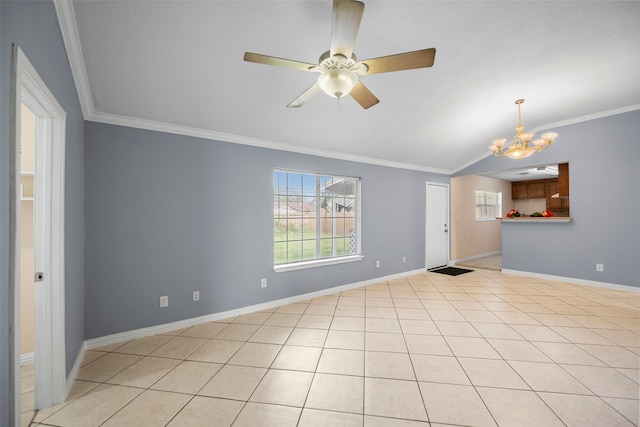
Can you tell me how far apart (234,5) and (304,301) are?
11.2ft

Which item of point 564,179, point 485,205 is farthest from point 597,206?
point 485,205

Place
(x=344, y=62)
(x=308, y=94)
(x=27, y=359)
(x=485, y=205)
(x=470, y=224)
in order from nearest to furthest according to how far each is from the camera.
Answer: (x=344, y=62), (x=308, y=94), (x=27, y=359), (x=470, y=224), (x=485, y=205)

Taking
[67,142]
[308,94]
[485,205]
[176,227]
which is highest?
[308,94]

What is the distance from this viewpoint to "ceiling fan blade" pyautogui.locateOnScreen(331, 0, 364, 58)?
127 centimetres

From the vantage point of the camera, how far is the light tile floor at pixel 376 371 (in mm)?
1646

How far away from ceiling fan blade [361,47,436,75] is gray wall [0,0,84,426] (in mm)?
1635

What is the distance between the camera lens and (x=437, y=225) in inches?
233

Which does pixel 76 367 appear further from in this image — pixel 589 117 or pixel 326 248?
pixel 589 117

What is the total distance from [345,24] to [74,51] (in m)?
1.95

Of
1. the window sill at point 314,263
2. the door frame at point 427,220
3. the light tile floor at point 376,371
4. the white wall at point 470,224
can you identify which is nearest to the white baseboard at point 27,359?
the light tile floor at point 376,371

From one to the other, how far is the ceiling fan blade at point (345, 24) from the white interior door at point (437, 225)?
4800mm

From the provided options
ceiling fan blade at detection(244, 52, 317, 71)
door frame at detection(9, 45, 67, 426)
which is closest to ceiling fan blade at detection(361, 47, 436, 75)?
ceiling fan blade at detection(244, 52, 317, 71)

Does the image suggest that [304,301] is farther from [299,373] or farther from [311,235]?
[299,373]

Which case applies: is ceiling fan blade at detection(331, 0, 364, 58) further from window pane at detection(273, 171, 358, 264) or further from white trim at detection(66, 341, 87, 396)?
white trim at detection(66, 341, 87, 396)
